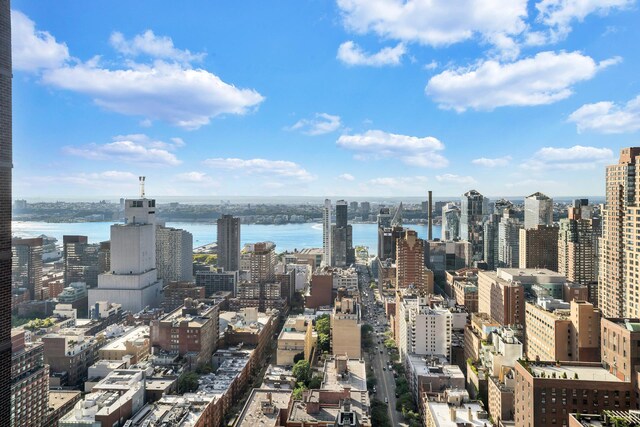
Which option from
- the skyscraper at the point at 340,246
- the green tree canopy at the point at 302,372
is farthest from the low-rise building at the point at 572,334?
the skyscraper at the point at 340,246

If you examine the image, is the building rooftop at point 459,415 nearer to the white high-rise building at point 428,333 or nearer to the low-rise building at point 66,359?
the white high-rise building at point 428,333

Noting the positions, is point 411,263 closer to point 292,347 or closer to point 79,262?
point 292,347

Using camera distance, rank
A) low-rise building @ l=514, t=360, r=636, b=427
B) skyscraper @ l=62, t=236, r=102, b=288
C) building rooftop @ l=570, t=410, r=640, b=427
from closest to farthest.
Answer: building rooftop @ l=570, t=410, r=640, b=427 < low-rise building @ l=514, t=360, r=636, b=427 < skyscraper @ l=62, t=236, r=102, b=288

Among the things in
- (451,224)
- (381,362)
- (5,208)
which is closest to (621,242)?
(381,362)

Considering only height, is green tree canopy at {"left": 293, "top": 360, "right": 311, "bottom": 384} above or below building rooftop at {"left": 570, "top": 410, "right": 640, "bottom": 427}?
below

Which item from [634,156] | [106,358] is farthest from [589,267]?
[106,358]

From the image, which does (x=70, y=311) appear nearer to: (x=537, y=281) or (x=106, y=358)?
(x=106, y=358)

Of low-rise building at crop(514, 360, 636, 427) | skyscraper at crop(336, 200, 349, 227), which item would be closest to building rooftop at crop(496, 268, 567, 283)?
low-rise building at crop(514, 360, 636, 427)

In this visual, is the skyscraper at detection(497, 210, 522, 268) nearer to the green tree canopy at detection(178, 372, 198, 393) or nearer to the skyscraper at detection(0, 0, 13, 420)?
the green tree canopy at detection(178, 372, 198, 393)
